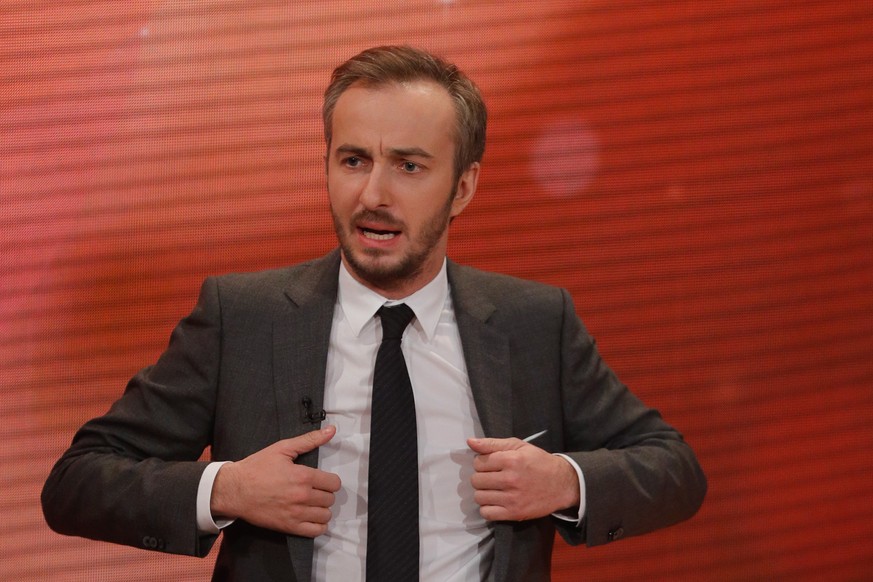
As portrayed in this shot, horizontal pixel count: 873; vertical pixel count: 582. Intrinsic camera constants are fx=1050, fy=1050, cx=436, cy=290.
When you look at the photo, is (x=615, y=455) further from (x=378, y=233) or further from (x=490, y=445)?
(x=378, y=233)

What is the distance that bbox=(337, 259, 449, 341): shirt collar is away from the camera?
2.04 meters

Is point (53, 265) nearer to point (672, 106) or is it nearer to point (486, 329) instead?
point (486, 329)

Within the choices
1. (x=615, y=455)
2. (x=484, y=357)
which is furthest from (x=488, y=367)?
(x=615, y=455)

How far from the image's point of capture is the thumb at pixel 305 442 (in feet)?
5.97

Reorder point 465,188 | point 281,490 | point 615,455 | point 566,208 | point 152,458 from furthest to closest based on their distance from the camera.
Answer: point 566,208, point 465,188, point 615,455, point 152,458, point 281,490

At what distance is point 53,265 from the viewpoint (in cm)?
248

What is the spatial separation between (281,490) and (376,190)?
0.57 m

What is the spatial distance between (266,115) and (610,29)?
89 cm

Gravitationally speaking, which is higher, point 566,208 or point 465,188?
point 465,188

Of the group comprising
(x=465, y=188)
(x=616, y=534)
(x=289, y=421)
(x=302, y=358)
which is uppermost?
(x=465, y=188)

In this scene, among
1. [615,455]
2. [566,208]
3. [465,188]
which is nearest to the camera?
[615,455]

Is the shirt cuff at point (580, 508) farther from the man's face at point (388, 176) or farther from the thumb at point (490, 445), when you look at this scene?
the man's face at point (388, 176)

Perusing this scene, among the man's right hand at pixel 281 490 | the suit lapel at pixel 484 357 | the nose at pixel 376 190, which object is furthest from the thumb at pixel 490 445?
the nose at pixel 376 190

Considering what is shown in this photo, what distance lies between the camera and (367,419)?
1.98 m
